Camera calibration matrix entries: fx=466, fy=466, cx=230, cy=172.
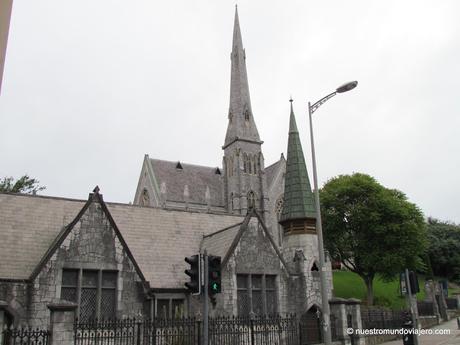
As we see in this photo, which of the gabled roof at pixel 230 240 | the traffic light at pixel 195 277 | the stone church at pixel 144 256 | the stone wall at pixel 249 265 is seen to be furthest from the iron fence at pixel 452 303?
the traffic light at pixel 195 277

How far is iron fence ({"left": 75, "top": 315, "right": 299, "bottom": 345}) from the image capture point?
49.8ft

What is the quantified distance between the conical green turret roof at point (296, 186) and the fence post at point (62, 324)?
14.8 metres

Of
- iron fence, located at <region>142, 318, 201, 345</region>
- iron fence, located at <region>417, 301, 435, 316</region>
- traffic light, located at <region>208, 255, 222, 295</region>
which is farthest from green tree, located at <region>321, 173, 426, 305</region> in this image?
traffic light, located at <region>208, 255, 222, 295</region>

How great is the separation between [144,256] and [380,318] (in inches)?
518

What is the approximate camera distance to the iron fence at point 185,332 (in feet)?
49.8

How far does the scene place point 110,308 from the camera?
63.2 feet

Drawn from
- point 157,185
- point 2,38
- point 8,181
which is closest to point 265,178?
point 157,185

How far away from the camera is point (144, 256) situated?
22.6m

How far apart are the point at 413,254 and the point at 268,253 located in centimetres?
2731

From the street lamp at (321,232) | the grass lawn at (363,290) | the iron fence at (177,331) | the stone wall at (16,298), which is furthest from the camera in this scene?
the grass lawn at (363,290)

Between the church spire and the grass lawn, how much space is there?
2656 centimetres

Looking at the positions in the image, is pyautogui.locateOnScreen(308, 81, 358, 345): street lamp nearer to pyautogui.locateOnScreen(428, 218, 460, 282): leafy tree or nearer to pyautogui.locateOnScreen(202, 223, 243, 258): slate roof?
pyautogui.locateOnScreen(202, 223, 243, 258): slate roof

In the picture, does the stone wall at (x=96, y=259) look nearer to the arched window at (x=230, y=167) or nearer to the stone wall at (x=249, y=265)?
the stone wall at (x=249, y=265)

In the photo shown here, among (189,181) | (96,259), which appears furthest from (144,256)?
(189,181)
